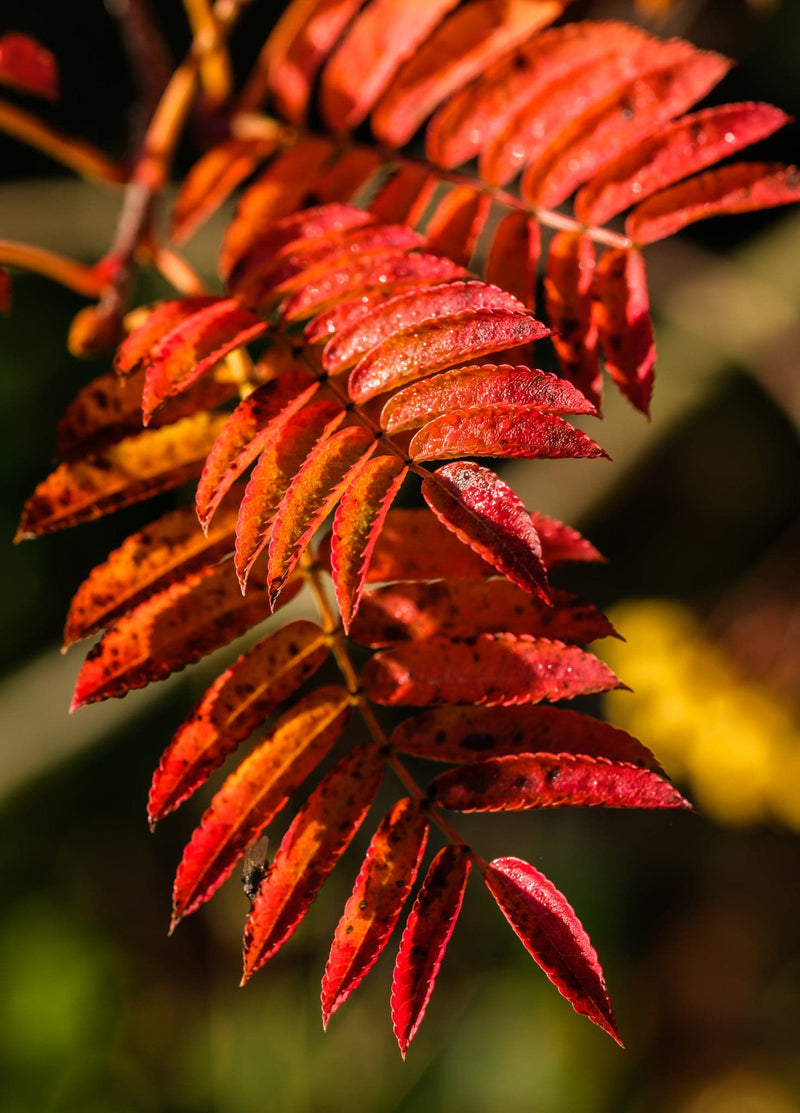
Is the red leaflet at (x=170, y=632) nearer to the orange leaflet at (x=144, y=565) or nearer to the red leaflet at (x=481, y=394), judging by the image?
the orange leaflet at (x=144, y=565)

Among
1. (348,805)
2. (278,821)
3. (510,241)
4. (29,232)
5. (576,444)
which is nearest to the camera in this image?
(576,444)


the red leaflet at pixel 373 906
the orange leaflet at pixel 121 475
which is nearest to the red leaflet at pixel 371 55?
the orange leaflet at pixel 121 475

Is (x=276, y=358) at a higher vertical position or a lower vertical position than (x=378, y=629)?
higher

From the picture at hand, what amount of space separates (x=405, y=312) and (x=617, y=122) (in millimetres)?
342

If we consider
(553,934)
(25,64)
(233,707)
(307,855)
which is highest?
(25,64)

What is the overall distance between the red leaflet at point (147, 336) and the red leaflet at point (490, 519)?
0.29m

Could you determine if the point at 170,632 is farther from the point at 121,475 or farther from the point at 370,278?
the point at 370,278

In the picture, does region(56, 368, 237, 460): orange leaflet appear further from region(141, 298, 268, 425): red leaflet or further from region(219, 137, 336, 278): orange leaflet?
region(219, 137, 336, 278): orange leaflet

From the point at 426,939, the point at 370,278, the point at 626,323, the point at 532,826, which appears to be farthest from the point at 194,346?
the point at 532,826

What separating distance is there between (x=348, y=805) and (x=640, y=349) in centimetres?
47

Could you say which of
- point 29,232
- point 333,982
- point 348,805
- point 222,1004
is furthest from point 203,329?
point 222,1004

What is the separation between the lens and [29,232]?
2.10 meters

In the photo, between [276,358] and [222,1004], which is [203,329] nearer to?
[276,358]

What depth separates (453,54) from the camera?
0.94m
